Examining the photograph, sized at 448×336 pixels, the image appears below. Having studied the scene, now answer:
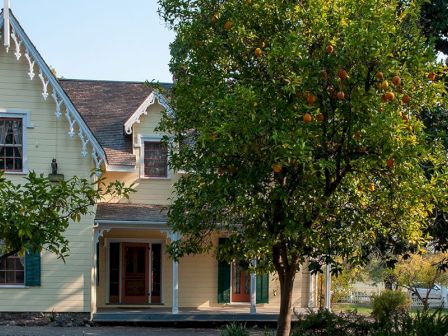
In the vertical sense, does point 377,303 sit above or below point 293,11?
below

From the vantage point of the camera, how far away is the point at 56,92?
20125 mm


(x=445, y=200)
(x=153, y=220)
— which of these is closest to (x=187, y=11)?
(x=445, y=200)

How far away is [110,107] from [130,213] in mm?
4736

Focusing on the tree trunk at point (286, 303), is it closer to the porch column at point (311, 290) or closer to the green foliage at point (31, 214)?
the green foliage at point (31, 214)

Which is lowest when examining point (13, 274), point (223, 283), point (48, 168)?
point (223, 283)

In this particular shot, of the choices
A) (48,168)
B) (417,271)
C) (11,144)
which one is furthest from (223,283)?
(417,271)

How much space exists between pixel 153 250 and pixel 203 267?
177cm

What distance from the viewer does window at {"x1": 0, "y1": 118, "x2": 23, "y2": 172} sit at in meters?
20.3

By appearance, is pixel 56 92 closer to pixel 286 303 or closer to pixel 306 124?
pixel 286 303

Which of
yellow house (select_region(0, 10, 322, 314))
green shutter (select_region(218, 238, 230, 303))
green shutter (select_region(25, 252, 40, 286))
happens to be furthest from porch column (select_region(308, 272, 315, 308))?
green shutter (select_region(25, 252, 40, 286))

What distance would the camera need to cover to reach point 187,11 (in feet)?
40.0

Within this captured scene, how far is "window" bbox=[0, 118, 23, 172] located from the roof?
9.25 feet

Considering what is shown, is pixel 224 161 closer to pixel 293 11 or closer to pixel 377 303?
pixel 293 11

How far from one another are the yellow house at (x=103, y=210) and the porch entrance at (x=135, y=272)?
0.11 ft
